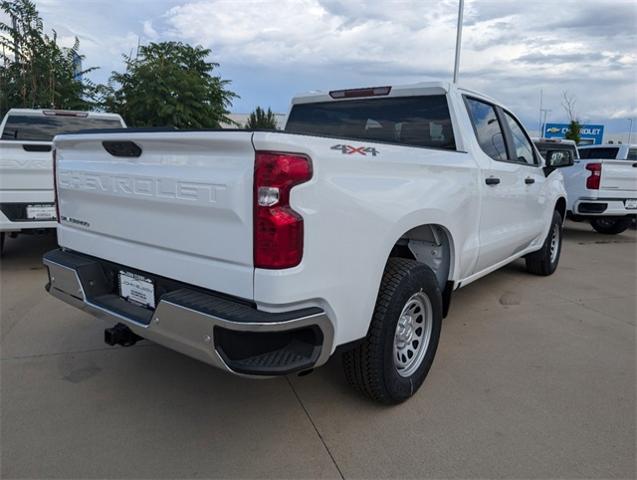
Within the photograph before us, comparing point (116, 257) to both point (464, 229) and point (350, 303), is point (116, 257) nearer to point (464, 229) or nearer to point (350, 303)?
point (350, 303)

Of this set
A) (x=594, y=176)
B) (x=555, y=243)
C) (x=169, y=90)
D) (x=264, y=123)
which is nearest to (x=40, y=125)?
(x=264, y=123)

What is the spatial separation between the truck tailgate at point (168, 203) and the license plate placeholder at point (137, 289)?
64 mm

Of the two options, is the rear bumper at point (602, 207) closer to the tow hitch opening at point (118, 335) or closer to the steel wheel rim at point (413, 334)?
the steel wheel rim at point (413, 334)

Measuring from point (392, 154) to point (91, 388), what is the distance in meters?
2.38

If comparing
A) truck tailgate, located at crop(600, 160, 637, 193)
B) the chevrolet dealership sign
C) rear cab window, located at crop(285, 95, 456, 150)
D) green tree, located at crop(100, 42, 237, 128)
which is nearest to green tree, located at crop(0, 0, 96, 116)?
green tree, located at crop(100, 42, 237, 128)

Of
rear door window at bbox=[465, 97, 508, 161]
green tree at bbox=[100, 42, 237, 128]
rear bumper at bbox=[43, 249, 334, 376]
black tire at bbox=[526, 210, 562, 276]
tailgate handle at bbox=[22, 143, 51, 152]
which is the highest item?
green tree at bbox=[100, 42, 237, 128]

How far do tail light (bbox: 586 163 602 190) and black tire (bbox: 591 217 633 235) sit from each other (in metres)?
1.71

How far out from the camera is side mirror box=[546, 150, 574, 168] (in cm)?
521

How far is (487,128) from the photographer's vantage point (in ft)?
13.5

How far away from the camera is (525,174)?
467 centimetres

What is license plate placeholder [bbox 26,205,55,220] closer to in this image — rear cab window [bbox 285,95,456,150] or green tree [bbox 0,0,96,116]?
rear cab window [bbox 285,95,456,150]

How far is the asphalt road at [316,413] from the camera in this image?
8.10 feet

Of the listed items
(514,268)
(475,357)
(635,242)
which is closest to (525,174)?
(475,357)

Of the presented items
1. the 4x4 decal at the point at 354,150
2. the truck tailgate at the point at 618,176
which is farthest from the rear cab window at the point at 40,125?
the truck tailgate at the point at 618,176
